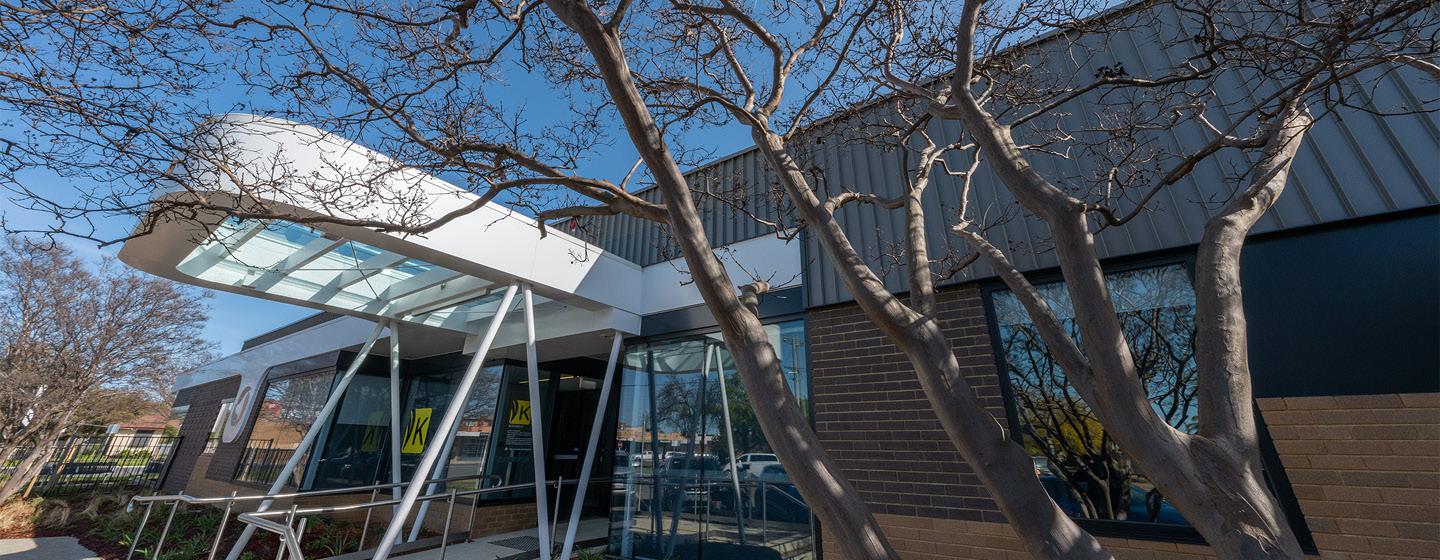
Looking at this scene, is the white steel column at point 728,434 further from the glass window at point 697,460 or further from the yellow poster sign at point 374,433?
the yellow poster sign at point 374,433

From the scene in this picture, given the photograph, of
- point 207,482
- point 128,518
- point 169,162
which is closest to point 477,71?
point 169,162

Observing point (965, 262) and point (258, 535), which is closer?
point (965, 262)

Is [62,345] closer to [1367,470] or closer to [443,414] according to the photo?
[443,414]

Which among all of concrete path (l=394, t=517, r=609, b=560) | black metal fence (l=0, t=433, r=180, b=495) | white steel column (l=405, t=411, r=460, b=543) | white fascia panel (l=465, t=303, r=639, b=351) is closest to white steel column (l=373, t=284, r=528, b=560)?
white steel column (l=405, t=411, r=460, b=543)

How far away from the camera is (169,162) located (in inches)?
112

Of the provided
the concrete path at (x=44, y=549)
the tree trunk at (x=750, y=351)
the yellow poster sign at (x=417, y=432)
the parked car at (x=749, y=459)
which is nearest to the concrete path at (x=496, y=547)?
the yellow poster sign at (x=417, y=432)

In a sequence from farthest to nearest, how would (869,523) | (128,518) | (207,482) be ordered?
(207,482)
(128,518)
(869,523)

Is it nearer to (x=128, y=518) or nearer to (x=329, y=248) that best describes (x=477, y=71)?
(x=329, y=248)

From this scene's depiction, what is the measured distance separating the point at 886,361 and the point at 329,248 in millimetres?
5722

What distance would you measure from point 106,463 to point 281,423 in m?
9.01

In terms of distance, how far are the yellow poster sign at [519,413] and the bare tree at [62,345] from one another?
8.40m

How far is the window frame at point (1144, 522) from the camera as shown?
3.43 metres

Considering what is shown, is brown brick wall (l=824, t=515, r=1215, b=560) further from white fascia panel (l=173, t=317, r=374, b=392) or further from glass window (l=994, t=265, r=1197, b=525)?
white fascia panel (l=173, t=317, r=374, b=392)

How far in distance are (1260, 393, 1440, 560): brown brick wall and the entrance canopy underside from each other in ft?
19.4
